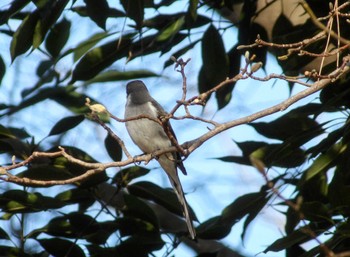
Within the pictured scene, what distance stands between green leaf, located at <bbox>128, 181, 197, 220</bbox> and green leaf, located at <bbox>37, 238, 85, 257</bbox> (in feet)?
1.44

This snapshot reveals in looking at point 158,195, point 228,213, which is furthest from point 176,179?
point 228,213

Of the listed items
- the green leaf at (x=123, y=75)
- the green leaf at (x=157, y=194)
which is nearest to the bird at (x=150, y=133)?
the green leaf at (x=123, y=75)

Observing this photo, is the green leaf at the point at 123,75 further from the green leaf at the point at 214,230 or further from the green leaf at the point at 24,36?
the green leaf at the point at 214,230

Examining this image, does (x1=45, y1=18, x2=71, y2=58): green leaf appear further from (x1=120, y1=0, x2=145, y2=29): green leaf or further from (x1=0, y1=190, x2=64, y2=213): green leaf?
(x1=0, y1=190, x2=64, y2=213): green leaf

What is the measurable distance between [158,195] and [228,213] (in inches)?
15.8

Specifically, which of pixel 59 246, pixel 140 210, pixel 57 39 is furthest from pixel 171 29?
pixel 59 246

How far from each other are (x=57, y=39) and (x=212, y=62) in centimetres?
80

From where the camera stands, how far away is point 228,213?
3264 mm

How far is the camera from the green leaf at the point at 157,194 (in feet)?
11.5

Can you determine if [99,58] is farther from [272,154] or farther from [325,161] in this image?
[325,161]

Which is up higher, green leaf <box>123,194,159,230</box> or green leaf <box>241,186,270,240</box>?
green leaf <box>123,194,159,230</box>

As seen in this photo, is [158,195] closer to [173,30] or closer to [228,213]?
[228,213]

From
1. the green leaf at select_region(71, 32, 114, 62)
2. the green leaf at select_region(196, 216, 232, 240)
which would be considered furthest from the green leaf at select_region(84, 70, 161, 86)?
the green leaf at select_region(196, 216, 232, 240)

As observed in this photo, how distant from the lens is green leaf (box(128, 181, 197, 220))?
3492mm
